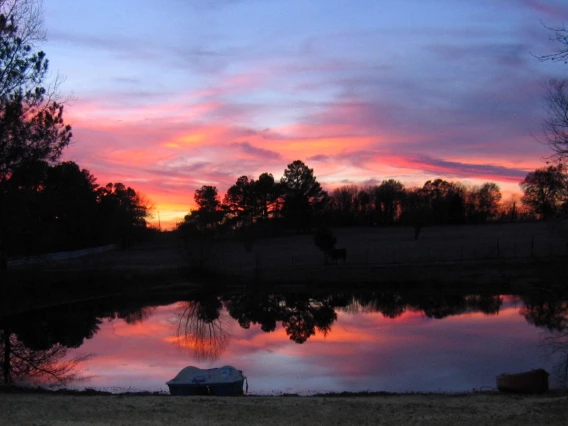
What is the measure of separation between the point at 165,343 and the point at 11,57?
46.5ft

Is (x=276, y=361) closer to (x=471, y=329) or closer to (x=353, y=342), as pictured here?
(x=353, y=342)

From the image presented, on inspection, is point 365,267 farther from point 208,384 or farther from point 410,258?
point 208,384

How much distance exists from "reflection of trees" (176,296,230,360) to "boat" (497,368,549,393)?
12.1 m

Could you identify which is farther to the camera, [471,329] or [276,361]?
[471,329]

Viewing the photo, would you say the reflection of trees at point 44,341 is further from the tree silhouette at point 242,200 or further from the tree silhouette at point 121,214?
the tree silhouette at point 242,200

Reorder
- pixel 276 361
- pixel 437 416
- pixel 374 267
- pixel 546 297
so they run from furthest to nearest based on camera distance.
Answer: pixel 374 267 < pixel 546 297 < pixel 276 361 < pixel 437 416

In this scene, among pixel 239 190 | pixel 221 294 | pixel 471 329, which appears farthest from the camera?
pixel 239 190

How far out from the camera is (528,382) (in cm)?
1323

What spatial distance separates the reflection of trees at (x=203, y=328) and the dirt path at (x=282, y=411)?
11.0 meters

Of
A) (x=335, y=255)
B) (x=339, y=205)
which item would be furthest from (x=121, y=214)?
(x=335, y=255)

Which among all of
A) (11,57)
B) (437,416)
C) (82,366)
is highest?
(11,57)

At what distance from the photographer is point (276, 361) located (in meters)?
21.2

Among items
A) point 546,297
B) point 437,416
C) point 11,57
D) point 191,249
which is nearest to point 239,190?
point 191,249

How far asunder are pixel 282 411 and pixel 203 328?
20000 millimetres
